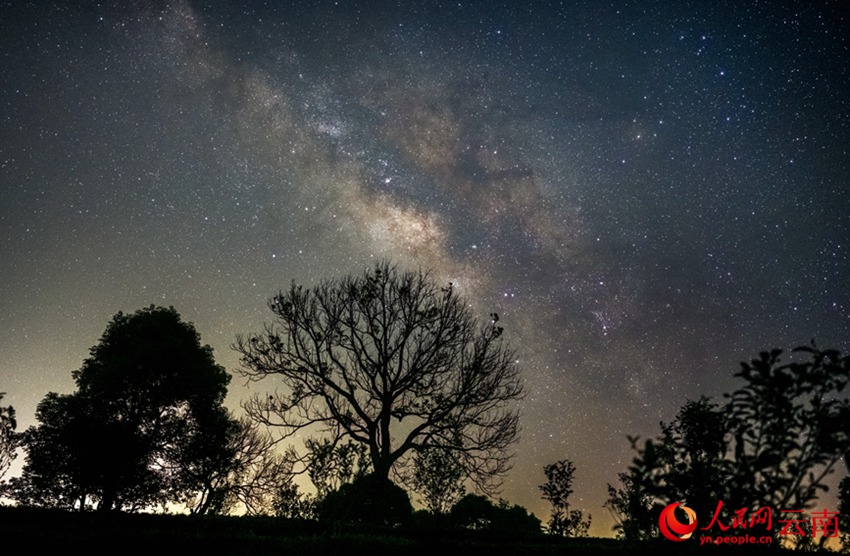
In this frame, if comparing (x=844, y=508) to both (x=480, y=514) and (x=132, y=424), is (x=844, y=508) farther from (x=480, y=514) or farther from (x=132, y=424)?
(x=132, y=424)

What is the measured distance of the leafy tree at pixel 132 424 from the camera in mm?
20328

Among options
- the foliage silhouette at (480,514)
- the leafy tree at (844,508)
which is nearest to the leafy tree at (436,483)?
the foliage silhouette at (480,514)

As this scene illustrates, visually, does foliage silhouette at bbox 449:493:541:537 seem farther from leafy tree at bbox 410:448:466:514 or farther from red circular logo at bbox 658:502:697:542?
red circular logo at bbox 658:502:697:542

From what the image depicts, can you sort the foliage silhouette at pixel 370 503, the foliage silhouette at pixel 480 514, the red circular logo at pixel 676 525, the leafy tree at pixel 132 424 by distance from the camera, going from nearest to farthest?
the red circular logo at pixel 676 525 → the foliage silhouette at pixel 370 503 → the leafy tree at pixel 132 424 → the foliage silhouette at pixel 480 514

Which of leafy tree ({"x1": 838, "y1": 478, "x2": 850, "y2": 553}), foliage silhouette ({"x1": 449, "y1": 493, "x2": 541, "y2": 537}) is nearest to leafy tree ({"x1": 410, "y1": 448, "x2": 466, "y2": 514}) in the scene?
foliage silhouette ({"x1": 449, "y1": 493, "x2": 541, "y2": 537})

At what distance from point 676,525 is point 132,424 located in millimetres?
23734

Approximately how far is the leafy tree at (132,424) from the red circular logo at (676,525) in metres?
22.6

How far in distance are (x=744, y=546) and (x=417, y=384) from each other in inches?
583

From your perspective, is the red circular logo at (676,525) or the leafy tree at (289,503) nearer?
the red circular logo at (676,525)

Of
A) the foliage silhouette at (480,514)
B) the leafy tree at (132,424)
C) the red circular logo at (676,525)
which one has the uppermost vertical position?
the leafy tree at (132,424)

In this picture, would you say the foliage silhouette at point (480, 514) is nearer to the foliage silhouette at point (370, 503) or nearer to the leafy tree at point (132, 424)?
the foliage silhouette at point (370, 503)

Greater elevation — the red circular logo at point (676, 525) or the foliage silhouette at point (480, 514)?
the red circular logo at point (676, 525)

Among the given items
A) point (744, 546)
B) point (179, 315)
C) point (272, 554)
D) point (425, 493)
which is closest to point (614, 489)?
point (425, 493)

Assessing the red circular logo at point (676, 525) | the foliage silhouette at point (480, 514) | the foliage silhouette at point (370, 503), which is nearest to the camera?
the red circular logo at point (676, 525)
